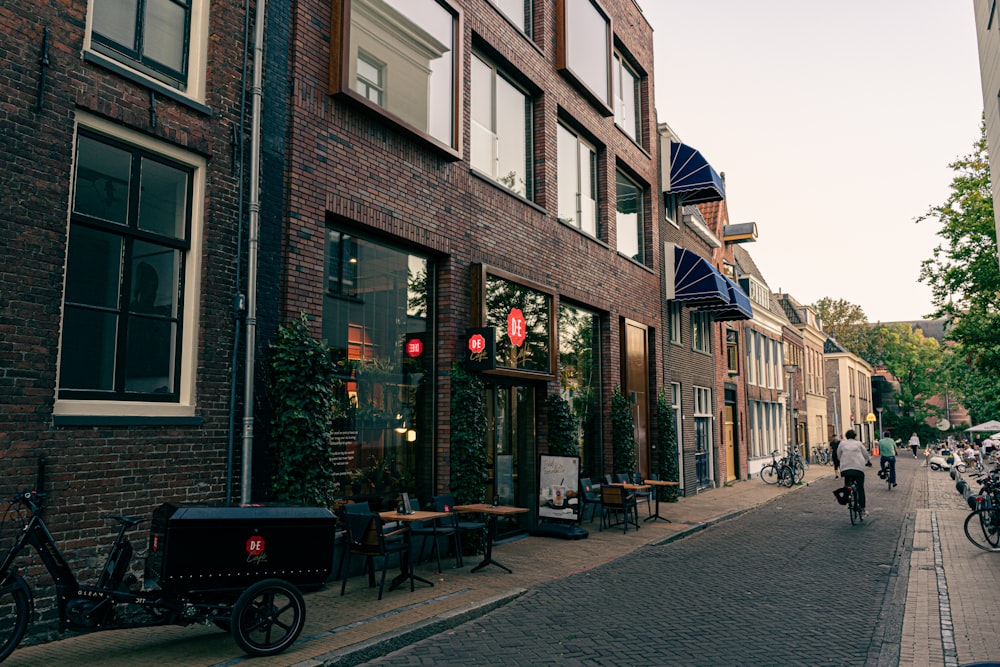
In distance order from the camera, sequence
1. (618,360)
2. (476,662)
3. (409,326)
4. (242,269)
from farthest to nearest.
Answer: (618,360) → (409,326) → (242,269) → (476,662)

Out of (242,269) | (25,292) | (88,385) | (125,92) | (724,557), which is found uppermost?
(125,92)

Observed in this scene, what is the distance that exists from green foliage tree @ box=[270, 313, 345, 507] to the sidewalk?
1.16 m

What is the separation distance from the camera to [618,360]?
17406 millimetres

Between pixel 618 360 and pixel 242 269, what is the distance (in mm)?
11032

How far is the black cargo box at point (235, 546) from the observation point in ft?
17.9

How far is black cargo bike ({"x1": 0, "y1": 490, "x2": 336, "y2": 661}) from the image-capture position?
203 inches

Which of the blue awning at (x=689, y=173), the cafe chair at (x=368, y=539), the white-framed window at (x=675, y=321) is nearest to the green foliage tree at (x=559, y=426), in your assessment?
the cafe chair at (x=368, y=539)

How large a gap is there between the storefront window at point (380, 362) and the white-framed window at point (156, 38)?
249 cm

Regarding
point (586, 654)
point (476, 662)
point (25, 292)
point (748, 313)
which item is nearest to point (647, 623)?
point (586, 654)

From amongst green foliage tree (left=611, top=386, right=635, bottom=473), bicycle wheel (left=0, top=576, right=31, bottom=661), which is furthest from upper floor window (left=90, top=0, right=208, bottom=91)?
green foliage tree (left=611, top=386, right=635, bottom=473)

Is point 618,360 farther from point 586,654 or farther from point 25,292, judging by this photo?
point 25,292

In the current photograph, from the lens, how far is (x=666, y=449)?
18.9 meters

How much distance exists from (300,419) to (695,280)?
15377 millimetres

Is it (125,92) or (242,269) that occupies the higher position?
(125,92)
